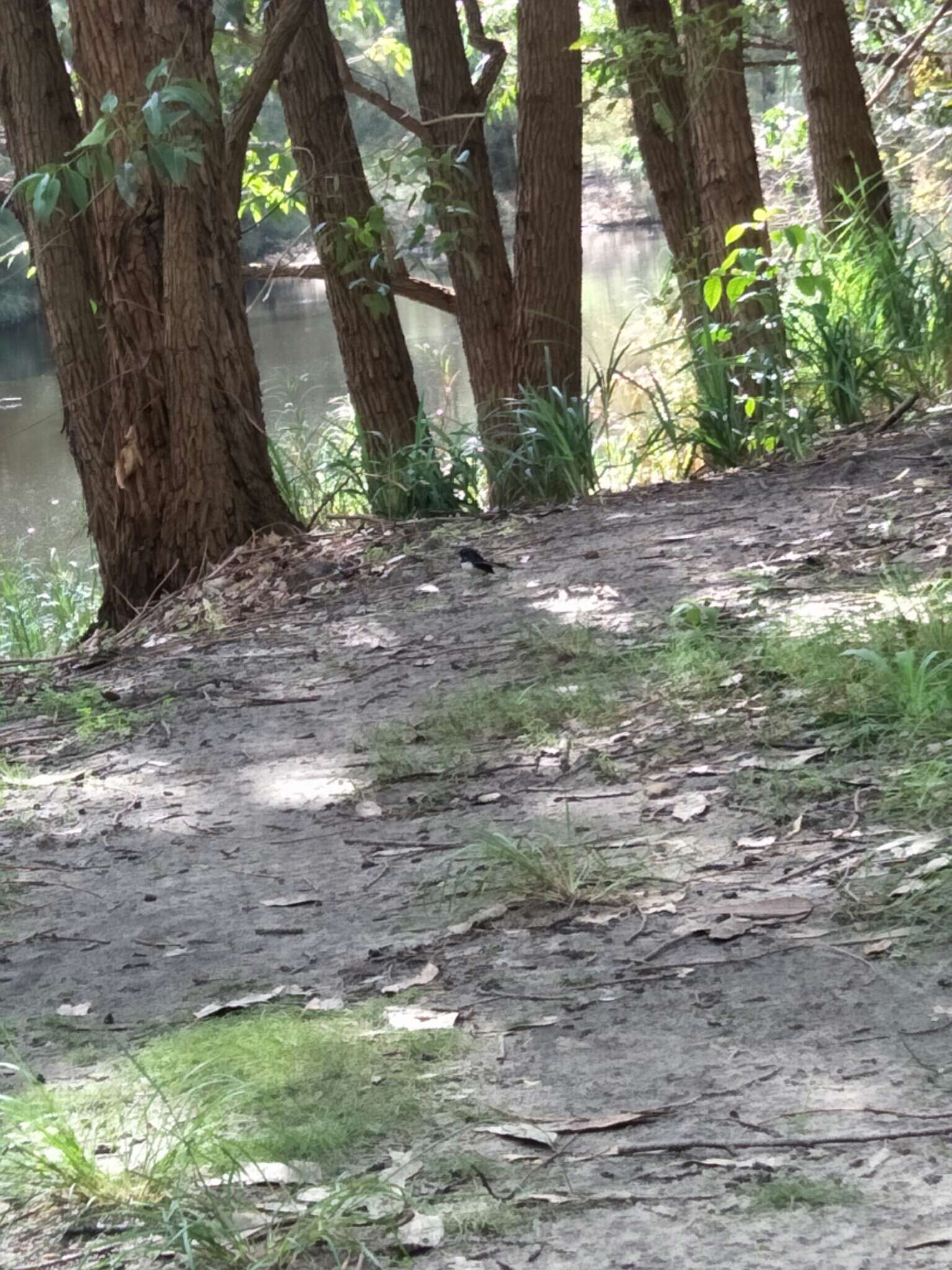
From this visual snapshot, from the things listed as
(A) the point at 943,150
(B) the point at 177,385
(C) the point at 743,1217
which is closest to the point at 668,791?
(C) the point at 743,1217

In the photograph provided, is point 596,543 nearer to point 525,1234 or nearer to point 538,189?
point 538,189

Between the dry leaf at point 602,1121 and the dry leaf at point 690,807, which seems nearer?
the dry leaf at point 602,1121

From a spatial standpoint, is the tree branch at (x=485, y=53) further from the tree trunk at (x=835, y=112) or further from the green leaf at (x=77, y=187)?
the green leaf at (x=77, y=187)

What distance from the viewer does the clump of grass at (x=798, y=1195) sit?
1569mm

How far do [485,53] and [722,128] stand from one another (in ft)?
8.08

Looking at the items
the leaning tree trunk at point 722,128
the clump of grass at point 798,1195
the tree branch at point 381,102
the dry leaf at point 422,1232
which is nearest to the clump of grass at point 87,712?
the dry leaf at point 422,1232

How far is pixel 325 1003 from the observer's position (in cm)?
229

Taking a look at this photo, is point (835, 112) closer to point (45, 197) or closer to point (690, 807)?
point (45, 197)

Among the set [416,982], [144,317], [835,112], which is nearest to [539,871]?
[416,982]

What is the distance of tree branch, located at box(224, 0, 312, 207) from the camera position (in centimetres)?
611

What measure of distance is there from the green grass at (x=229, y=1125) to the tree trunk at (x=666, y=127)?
254 inches

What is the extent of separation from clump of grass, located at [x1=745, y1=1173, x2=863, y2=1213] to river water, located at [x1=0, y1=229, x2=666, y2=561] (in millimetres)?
7739

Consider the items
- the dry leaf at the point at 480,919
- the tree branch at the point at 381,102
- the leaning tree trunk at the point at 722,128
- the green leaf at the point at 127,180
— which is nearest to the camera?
the dry leaf at the point at 480,919

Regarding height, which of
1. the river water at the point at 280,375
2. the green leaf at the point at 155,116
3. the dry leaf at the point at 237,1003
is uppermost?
the green leaf at the point at 155,116
